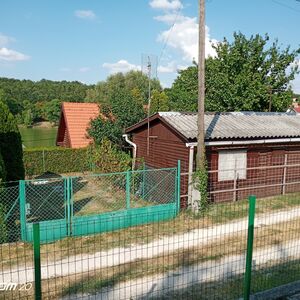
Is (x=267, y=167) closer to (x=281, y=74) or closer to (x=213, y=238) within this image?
(x=213, y=238)

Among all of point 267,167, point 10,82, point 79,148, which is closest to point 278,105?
point 267,167

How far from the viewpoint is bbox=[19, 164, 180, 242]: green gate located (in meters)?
8.78

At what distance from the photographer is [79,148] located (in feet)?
65.9

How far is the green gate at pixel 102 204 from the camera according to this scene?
8.78 metres

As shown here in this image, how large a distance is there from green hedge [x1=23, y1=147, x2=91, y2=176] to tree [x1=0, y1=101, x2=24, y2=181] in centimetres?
656

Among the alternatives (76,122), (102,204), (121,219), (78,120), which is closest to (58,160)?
(76,122)

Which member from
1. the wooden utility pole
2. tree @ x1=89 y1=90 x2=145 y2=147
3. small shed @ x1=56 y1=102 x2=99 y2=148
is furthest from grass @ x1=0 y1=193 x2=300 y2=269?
small shed @ x1=56 y1=102 x2=99 y2=148

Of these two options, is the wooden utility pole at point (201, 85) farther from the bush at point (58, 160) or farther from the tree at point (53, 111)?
the tree at point (53, 111)

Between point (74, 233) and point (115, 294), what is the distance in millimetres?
3516

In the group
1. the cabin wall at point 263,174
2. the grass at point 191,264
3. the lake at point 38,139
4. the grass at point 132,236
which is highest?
the cabin wall at point 263,174

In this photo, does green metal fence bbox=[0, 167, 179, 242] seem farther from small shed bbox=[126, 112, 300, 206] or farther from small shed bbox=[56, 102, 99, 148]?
small shed bbox=[56, 102, 99, 148]

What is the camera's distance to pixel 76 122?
22.5 metres

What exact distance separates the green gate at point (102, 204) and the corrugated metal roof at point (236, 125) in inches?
79.5

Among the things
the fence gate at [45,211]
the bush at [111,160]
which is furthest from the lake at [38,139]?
the fence gate at [45,211]
